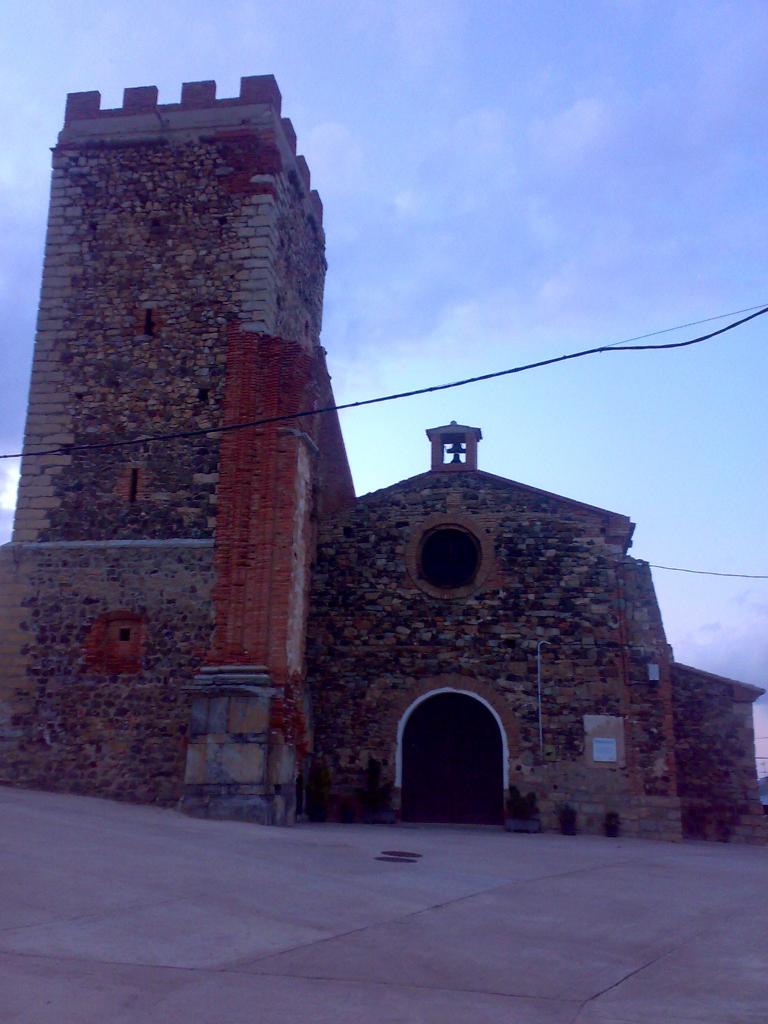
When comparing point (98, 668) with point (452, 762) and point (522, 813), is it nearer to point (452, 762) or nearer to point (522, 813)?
point (452, 762)

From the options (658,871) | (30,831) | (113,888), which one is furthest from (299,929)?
(658,871)

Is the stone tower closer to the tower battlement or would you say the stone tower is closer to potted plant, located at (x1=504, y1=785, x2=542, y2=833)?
the tower battlement

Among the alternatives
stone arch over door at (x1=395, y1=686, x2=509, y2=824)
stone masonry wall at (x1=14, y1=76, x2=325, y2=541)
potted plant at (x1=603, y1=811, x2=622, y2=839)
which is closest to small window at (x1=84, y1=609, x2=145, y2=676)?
stone masonry wall at (x1=14, y1=76, x2=325, y2=541)

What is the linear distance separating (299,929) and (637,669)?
1204 centimetres

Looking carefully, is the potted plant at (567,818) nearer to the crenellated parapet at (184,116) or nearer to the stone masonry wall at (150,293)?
the stone masonry wall at (150,293)

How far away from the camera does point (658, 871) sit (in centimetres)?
1132

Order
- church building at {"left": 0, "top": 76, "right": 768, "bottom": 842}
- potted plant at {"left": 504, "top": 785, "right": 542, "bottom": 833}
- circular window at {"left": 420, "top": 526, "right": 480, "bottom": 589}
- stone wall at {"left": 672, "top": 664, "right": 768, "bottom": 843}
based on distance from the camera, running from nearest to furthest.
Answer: church building at {"left": 0, "top": 76, "right": 768, "bottom": 842} < potted plant at {"left": 504, "top": 785, "right": 542, "bottom": 833} < stone wall at {"left": 672, "top": 664, "right": 768, "bottom": 843} < circular window at {"left": 420, "top": 526, "right": 480, "bottom": 589}

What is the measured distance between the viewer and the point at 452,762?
1784 cm

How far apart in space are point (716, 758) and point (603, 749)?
2.41 m

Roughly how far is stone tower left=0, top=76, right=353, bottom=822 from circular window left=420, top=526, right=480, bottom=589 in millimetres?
2393

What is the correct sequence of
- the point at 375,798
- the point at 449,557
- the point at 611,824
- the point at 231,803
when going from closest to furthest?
the point at 231,803 → the point at 611,824 → the point at 375,798 → the point at 449,557

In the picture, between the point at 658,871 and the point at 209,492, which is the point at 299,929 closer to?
the point at 658,871

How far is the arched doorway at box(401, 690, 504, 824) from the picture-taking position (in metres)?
17.7

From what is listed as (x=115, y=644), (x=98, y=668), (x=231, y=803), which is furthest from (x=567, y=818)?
(x=98, y=668)
